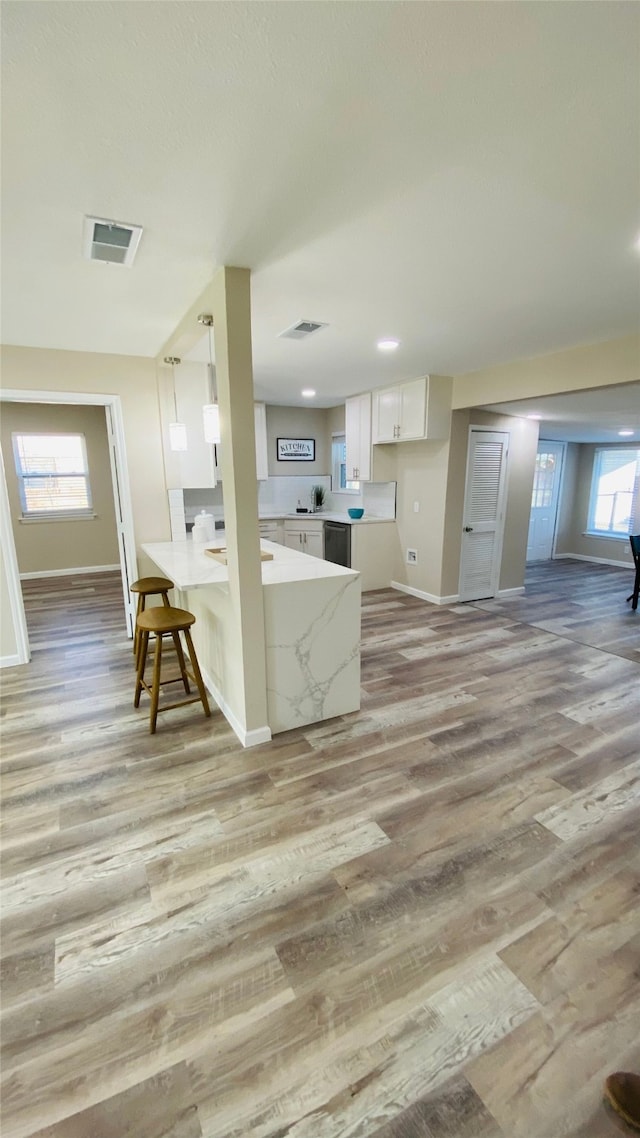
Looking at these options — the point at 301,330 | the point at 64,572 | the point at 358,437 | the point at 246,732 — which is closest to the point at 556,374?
the point at 301,330

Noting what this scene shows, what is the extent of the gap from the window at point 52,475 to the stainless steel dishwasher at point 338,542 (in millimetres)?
3679

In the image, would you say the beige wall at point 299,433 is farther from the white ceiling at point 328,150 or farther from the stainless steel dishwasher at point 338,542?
the white ceiling at point 328,150

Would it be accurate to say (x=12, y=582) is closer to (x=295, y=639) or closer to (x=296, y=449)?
(x=295, y=639)

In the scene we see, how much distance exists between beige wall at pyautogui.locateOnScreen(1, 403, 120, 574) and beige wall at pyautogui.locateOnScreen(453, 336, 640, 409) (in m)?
5.15

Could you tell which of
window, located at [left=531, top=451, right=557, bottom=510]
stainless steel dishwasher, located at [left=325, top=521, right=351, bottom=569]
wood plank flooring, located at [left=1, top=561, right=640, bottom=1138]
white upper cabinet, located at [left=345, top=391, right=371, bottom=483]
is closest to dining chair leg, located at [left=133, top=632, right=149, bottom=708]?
wood plank flooring, located at [left=1, top=561, right=640, bottom=1138]

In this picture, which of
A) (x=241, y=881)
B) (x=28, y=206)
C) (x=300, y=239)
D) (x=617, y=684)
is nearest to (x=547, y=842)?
(x=241, y=881)

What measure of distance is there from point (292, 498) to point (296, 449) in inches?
29.2

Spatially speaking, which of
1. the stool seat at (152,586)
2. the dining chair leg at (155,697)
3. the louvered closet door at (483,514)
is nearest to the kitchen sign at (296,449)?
the louvered closet door at (483,514)

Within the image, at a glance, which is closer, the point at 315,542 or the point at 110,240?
the point at 110,240

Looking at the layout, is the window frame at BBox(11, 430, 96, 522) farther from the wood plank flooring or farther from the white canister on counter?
the wood plank flooring

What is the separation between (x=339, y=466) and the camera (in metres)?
6.98

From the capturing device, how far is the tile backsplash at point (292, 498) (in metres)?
5.93

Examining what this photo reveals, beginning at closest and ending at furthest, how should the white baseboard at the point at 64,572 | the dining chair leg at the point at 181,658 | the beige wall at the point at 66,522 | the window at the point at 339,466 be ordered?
the dining chair leg at the point at 181,658
the beige wall at the point at 66,522
the white baseboard at the point at 64,572
the window at the point at 339,466

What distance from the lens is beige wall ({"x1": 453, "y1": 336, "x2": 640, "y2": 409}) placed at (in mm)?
3188
